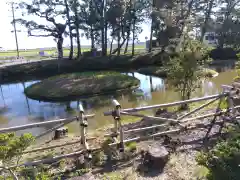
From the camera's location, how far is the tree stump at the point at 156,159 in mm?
4102

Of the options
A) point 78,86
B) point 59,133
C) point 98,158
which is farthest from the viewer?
point 78,86

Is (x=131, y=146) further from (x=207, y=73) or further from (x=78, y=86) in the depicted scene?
(x=78, y=86)

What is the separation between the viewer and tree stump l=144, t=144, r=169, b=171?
4.10 meters

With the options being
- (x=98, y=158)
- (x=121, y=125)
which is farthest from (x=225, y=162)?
(x=98, y=158)

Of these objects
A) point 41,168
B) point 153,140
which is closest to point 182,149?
point 153,140

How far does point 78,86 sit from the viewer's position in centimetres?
1546

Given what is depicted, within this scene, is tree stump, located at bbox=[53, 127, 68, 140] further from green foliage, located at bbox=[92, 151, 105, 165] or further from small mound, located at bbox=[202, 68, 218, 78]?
small mound, located at bbox=[202, 68, 218, 78]

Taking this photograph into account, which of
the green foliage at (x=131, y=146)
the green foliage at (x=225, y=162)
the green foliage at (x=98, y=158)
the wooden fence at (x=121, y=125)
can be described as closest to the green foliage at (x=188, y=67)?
the wooden fence at (x=121, y=125)

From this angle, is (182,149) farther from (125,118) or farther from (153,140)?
(125,118)

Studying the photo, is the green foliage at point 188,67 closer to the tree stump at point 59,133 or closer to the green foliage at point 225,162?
the tree stump at point 59,133

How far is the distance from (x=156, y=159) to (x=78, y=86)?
11972mm


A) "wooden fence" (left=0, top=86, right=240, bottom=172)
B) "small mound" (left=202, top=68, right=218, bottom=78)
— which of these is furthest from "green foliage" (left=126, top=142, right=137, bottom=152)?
"small mound" (left=202, top=68, right=218, bottom=78)

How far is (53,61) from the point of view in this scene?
1052 inches

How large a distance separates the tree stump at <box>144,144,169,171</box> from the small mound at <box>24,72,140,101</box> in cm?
1081
